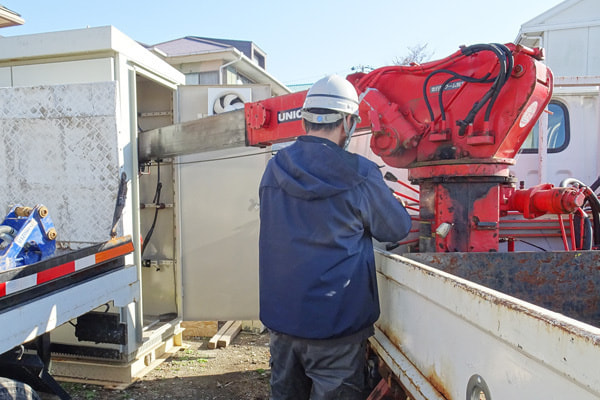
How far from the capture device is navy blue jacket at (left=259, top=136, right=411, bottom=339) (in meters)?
1.81

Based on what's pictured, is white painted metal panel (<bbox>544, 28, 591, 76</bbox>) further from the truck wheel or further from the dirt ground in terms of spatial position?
the truck wheel

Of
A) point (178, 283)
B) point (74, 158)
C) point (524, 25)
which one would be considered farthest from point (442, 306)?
point (524, 25)

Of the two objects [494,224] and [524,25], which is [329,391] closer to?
[494,224]

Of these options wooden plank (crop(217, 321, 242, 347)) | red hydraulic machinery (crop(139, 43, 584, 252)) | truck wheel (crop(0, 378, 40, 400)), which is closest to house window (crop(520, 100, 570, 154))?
red hydraulic machinery (crop(139, 43, 584, 252))

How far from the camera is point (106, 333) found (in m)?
2.97

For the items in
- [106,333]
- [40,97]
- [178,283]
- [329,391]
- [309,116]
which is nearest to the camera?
[329,391]

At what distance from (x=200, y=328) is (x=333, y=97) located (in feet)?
12.5

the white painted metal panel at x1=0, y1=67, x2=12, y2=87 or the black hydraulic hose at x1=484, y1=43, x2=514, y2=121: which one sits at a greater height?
the white painted metal panel at x1=0, y1=67, x2=12, y2=87

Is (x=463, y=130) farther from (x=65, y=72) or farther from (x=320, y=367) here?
(x=65, y=72)

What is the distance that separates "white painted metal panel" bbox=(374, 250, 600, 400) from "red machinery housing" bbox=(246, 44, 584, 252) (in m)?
0.71

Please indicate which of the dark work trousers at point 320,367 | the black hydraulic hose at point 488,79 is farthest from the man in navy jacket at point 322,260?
the black hydraulic hose at point 488,79

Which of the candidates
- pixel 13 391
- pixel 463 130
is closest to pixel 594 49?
pixel 463 130

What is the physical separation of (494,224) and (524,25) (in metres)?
6.93

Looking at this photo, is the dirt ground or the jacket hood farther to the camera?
the dirt ground
